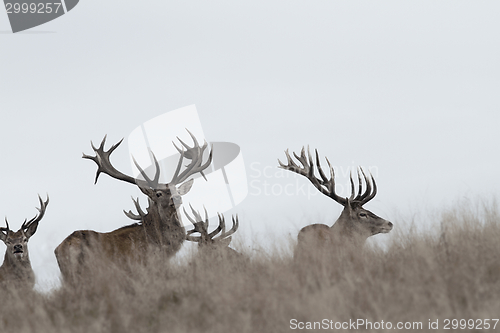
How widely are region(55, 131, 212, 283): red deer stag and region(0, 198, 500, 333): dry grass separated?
1.84 meters

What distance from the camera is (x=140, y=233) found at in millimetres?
9570

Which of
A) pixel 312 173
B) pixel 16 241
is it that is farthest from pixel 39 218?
pixel 312 173

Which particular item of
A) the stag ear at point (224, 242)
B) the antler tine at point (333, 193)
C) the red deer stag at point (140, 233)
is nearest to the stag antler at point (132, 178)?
the red deer stag at point (140, 233)

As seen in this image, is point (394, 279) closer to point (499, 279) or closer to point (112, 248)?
point (499, 279)

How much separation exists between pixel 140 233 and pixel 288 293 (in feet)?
15.5

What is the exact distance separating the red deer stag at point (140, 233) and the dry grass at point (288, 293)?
1.84m

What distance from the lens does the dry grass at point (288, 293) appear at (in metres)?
4.98

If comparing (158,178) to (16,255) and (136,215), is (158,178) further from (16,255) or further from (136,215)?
(16,255)

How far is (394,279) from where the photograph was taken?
5578 millimetres

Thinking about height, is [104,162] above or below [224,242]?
above

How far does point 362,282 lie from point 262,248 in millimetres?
2064

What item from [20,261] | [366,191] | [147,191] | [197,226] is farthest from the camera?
[197,226]

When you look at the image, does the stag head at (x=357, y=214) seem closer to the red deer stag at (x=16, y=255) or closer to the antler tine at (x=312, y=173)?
the antler tine at (x=312, y=173)

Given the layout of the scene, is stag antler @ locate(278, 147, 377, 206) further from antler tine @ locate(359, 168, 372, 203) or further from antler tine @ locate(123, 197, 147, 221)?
antler tine @ locate(123, 197, 147, 221)
